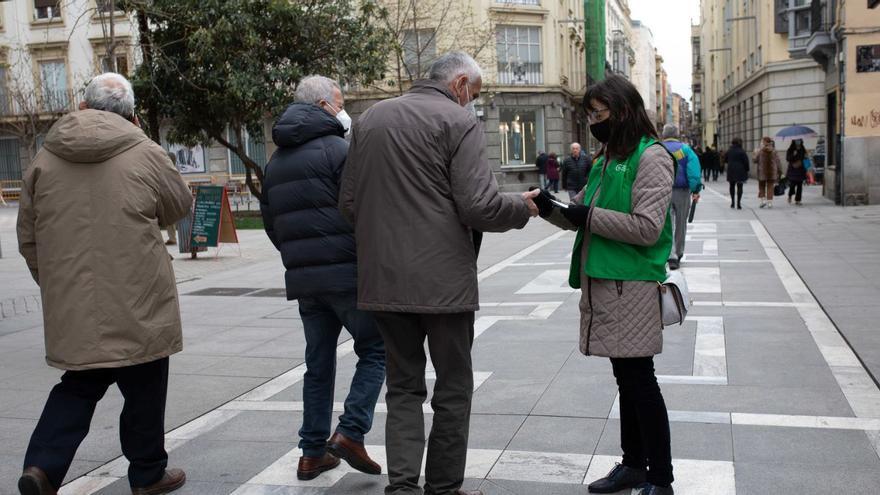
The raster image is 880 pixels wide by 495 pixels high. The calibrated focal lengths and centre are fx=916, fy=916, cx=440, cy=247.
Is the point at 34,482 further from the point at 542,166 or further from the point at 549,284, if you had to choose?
the point at 542,166

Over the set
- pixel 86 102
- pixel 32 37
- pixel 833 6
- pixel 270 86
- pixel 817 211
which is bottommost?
pixel 817 211

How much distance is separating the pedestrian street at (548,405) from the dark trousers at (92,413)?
0.95 feet

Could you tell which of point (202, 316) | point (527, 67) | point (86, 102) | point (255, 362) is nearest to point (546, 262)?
point (202, 316)

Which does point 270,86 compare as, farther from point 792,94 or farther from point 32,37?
point 32,37

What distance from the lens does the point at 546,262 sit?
505 inches

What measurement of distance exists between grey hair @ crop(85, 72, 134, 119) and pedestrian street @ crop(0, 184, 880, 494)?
176 centimetres

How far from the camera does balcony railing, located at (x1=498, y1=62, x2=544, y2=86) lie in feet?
127

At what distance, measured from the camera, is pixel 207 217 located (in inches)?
566

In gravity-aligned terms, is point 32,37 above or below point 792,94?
above

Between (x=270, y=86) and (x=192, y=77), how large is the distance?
1816 mm

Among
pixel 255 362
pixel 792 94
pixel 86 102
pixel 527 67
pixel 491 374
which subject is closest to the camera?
pixel 86 102

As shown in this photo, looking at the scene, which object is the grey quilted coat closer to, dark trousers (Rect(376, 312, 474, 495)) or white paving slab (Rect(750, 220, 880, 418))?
dark trousers (Rect(376, 312, 474, 495))

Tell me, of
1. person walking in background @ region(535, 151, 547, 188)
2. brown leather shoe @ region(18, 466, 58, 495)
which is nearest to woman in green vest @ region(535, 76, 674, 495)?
brown leather shoe @ region(18, 466, 58, 495)

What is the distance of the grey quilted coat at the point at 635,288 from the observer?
3.61m
